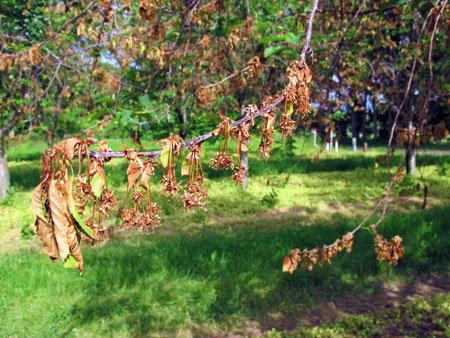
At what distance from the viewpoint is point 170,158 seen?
0.87 meters

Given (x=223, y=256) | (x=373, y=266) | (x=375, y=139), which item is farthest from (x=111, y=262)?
(x=375, y=139)

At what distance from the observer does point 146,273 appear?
384 cm

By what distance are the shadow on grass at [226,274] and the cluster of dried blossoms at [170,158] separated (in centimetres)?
245

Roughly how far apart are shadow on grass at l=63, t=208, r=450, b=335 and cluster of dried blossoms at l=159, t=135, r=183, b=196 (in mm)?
2449

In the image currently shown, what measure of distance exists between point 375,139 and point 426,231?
54.9 ft

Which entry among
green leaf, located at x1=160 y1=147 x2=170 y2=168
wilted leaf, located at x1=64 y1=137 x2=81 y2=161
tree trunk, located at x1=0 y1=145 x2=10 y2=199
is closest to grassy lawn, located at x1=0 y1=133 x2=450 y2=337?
green leaf, located at x1=160 y1=147 x2=170 y2=168

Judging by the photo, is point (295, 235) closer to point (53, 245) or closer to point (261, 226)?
point (261, 226)

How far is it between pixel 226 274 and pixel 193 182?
306 cm

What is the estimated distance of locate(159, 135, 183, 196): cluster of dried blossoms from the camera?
0.86m

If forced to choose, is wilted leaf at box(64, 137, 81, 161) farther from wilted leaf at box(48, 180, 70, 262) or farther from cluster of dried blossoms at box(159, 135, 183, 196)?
cluster of dried blossoms at box(159, 135, 183, 196)

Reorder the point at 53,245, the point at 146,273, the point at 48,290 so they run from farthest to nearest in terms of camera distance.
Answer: the point at 146,273, the point at 48,290, the point at 53,245

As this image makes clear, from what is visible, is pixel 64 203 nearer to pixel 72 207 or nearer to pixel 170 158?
pixel 72 207

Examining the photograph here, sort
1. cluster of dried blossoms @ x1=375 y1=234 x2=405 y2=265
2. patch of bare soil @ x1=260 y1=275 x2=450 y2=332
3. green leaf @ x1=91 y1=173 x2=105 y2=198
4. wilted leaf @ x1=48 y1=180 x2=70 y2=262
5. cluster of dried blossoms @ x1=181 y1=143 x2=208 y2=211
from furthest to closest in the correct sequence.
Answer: patch of bare soil @ x1=260 y1=275 x2=450 y2=332, cluster of dried blossoms @ x1=375 y1=234 x2=405 y2=265, cluster of dried blossoms @ x1=181 y1=143 x2=208 y2=211, green leaf @ x1=91 y1=173 x2=105 y2=198, wilted leaf @ x1=48 y1=180 x2=70 y2=262

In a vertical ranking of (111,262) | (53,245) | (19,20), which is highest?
(19,20)
